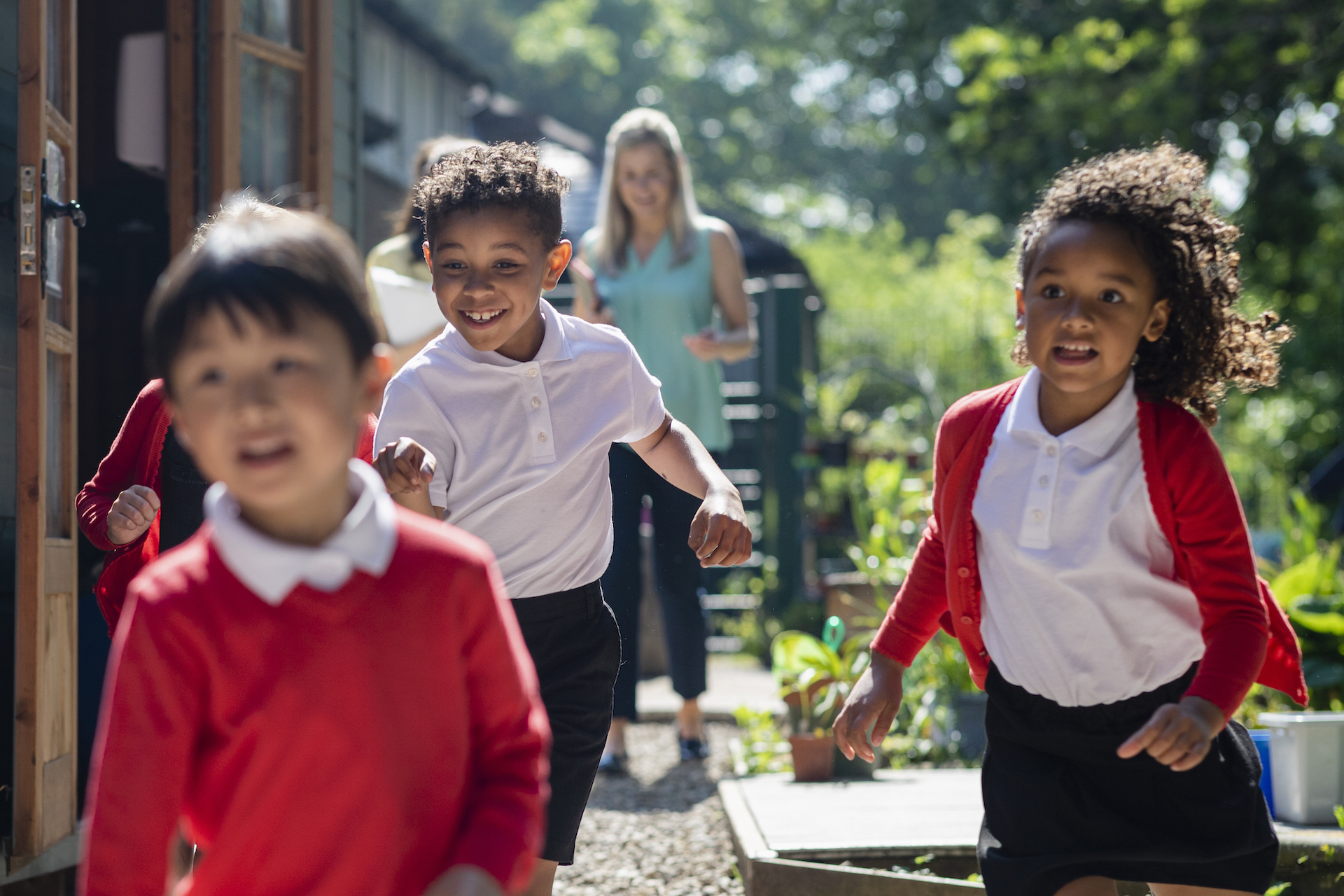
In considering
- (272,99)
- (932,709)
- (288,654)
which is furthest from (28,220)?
(932,709)

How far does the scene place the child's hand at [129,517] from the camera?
2373 mm

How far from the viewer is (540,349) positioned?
7.74ft

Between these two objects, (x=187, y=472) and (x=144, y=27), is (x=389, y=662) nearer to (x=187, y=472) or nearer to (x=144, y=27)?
(x=187, y=472)

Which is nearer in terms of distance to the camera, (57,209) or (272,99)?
(57,209)

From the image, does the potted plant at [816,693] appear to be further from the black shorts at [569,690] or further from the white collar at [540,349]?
the white collar at [540,349]

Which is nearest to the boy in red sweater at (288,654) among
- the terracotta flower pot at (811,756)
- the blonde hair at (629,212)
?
the terracotta flower pot at (811,756)

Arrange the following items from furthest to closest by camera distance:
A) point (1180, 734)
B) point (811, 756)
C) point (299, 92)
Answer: point (299, 92), point (811, 756), point (1180, 734)

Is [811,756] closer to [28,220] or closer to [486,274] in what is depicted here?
[486,274]

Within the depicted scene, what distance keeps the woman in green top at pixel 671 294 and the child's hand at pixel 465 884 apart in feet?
9.67

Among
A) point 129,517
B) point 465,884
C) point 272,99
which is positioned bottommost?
point 465,884

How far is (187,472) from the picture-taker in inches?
106

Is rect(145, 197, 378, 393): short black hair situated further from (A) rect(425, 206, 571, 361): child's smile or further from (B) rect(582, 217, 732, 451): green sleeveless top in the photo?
(B) rect(582, 217, 732, 451): green sleeveless top

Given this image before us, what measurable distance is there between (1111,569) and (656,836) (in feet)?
7.12

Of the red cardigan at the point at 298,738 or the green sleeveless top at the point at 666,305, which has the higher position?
the green sleeveless top at the point at 666,305
